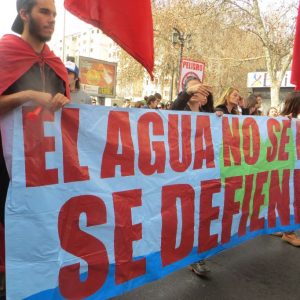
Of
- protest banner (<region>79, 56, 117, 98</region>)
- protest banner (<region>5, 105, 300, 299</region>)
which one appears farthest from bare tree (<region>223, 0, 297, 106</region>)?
protest banner (<region>5, 105, 300, 299</region>)

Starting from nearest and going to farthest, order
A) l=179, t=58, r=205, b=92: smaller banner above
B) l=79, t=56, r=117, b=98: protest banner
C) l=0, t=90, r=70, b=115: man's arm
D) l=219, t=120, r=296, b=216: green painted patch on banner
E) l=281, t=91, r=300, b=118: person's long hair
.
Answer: l=0, t=90, r=70, b=115: man's arm, l=219, t=120, r=296, b=216: green painted patch on banner, l=281, t=91, r=300, b=118: person's long hair, l=179, t=58, r=205, b=92: smaller banner above, l=79, t=56, r=117, b=98: protest banner

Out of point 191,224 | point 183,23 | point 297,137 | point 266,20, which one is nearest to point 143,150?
point 191,224

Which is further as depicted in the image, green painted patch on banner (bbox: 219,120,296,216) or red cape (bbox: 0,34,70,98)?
green painted patch on banner (bbox: 219,120,296,216)

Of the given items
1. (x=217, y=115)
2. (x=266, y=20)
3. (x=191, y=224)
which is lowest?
(x=191, y=224)

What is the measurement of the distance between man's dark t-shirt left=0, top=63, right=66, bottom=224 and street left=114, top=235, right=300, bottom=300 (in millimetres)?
1304

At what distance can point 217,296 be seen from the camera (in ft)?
10.7

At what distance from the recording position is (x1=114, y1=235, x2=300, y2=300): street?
10.7 feet

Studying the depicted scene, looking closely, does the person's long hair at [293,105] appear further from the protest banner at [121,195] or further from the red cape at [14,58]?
the red cape at [14,58]

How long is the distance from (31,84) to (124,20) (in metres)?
1.02

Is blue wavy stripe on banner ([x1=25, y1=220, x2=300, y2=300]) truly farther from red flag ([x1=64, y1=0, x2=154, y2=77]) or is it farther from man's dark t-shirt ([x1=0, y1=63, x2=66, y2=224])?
red flag ([x1=64, y1=0, x2=154, y2=77])

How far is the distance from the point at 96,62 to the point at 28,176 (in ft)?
40.2

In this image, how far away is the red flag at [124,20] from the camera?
296 centimetres

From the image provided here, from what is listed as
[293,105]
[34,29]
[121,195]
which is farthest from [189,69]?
[34,29]

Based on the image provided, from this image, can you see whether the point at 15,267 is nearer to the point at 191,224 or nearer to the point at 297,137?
the point at 191,224
